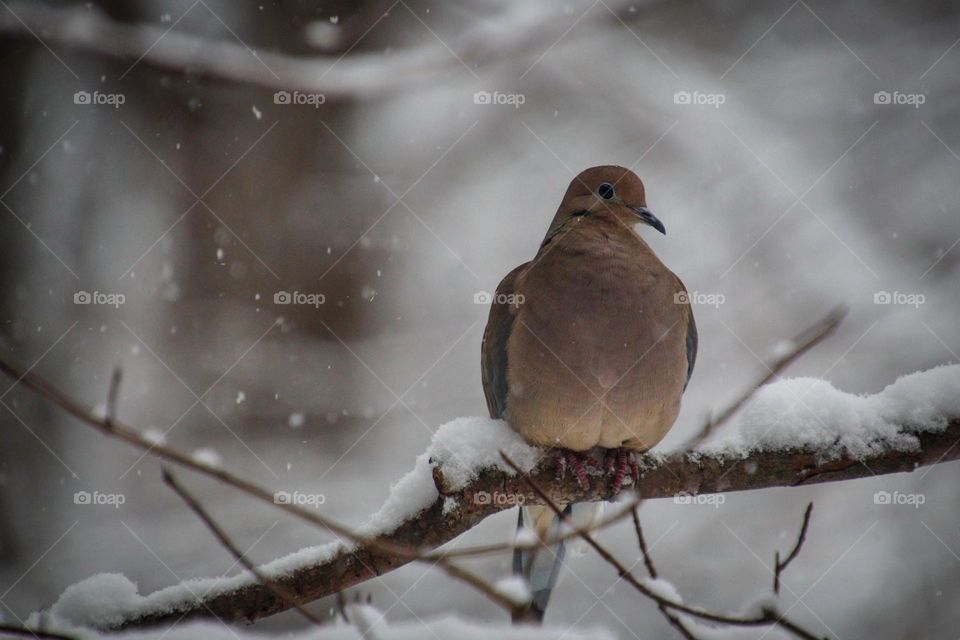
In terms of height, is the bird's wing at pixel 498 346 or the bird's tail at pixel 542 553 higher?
the bird's wing at pixel 498 346

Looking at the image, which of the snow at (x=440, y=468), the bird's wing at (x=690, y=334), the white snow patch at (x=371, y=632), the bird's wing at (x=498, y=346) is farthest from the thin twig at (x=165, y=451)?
the bird's wing at (x=690, y=334)

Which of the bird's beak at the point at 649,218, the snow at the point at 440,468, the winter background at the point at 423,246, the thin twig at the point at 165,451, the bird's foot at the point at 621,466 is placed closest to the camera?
the thin twig at the point at 165,451

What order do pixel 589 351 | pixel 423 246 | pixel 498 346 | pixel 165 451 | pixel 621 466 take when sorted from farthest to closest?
pixel 423 246, pixel 498 346, pixel 589 351, pixel 621 466, pixel 165 451

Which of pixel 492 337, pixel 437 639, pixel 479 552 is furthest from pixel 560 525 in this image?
pixel 479 552

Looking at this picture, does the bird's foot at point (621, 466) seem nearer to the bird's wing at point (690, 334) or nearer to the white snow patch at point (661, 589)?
the bird's wing at point (690, 334)

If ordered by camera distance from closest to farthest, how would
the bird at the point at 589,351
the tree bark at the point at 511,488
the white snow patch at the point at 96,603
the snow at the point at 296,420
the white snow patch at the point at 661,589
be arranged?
1. the white snow patch at the point at 661,589
2. the white snow patch at the point at 96,603
3. the tree bark at the point at 511,488
4. the bird at the point at 589,351
5. the snow at the point at 296,420

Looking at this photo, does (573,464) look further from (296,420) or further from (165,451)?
(296,420)

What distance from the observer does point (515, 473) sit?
2572mm

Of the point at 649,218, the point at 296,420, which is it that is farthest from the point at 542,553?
the point at 296,420

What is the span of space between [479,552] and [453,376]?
470 cm

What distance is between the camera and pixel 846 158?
18.8 feet

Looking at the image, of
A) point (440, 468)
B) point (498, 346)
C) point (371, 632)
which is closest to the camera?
point (371, 632)

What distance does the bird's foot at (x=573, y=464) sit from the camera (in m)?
2.81

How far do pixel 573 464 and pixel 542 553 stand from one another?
0.70 meters
